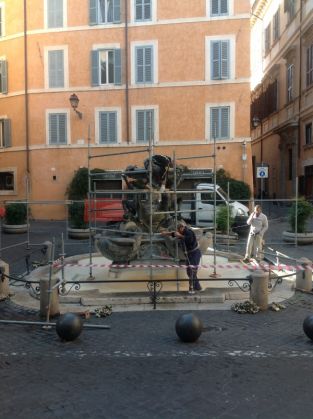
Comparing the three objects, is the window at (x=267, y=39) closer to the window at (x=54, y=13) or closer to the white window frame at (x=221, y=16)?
the white window frame at (x=221, y=16)

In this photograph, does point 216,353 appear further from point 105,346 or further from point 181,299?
point 181,299

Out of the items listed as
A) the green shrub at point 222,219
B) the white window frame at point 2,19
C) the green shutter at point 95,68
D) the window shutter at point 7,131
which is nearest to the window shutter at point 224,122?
the green shutter at point 95,68

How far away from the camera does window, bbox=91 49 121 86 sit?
25391 millimetres

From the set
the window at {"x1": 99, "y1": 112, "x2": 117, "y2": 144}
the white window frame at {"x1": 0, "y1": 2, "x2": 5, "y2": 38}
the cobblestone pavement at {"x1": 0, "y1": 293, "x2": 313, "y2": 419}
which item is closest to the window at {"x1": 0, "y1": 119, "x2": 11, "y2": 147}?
the white window frame at {"x1": 0, "y1": 2, "x2": 5, "y2": 38}

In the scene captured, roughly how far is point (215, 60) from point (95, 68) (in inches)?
251

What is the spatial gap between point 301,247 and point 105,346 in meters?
11.1

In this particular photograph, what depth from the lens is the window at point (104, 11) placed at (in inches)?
992

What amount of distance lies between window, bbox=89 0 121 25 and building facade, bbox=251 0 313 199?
36.3 ft

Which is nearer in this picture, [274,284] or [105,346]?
[105,346]

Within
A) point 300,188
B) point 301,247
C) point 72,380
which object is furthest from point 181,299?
point 300,188

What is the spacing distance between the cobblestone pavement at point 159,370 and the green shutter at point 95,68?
64.7ft

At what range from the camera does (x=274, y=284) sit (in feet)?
32.4

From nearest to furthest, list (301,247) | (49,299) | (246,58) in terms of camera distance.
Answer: (49,299) < (301,247) < (246,58)

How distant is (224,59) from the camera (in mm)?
24453
